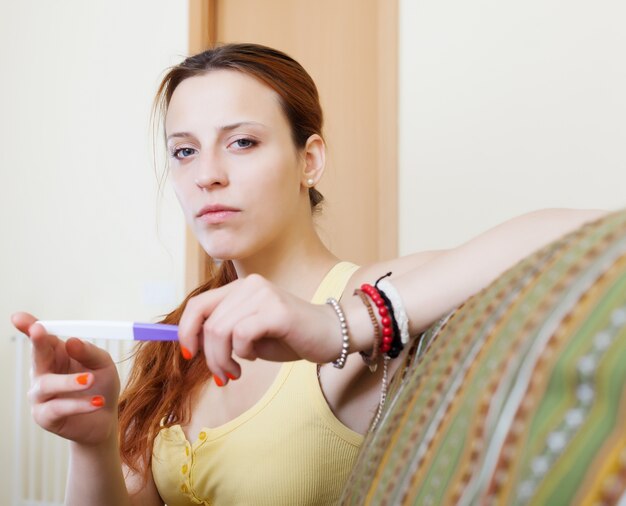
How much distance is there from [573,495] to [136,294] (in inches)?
96.4

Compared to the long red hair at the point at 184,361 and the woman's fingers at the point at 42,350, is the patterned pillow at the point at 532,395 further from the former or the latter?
the long red hair at the point at 184,361

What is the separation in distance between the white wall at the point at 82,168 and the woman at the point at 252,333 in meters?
1.33

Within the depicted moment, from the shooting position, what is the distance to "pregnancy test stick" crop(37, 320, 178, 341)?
673mm

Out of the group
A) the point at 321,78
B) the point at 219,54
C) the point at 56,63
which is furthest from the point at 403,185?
the point at 56,63

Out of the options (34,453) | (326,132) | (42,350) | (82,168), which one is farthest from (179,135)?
(34,453)

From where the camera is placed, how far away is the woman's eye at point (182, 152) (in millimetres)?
1144

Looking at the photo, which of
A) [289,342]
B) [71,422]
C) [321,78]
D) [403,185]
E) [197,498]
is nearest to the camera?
[289,342]

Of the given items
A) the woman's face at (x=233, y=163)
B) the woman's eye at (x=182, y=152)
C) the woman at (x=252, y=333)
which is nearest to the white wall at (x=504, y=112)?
the woman at (x=252, y=333)

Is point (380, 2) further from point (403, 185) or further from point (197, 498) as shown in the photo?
point (197, 498)

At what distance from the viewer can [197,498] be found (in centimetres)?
102

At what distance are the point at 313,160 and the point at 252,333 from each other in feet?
2.40

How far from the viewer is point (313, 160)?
1248 millimetres

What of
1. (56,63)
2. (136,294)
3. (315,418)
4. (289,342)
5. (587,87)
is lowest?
(136,294)

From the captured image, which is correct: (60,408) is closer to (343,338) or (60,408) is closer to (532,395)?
(343,338)
